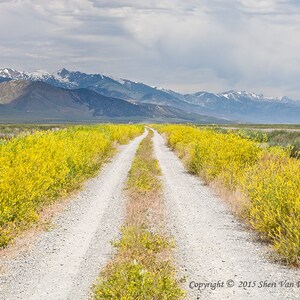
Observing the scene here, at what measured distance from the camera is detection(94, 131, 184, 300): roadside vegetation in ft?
23.0

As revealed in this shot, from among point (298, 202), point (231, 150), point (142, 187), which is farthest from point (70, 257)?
point (231, 150)

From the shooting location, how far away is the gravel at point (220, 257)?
7691mm

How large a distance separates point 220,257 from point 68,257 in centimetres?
337

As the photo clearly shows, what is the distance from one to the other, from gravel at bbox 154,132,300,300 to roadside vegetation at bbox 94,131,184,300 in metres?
0.38

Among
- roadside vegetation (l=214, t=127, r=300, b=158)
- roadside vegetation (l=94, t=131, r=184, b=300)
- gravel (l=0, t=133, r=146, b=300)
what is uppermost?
roadside vegetation (l=214, t=127, r=300, b=158)

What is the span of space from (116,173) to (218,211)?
32.4ft

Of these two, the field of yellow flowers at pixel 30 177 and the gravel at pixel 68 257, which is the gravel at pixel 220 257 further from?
the field of yellow flowers at pixel 30 177

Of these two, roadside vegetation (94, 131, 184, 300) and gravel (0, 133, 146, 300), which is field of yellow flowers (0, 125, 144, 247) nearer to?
gravel (0, 133, 146, 300)

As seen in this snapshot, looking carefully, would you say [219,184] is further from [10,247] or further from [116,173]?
[10,247]

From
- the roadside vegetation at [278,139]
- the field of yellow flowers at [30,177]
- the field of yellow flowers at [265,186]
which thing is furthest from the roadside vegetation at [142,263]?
the roadside vegetation at [278,139]

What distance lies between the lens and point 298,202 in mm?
9094

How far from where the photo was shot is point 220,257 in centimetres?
945

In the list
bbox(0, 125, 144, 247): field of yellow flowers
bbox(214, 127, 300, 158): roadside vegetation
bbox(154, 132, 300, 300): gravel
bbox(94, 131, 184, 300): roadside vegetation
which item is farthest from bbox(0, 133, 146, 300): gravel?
bbox(214, 127, 300, 158): roadside vegetation

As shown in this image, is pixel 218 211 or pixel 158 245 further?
pixel 218 211
